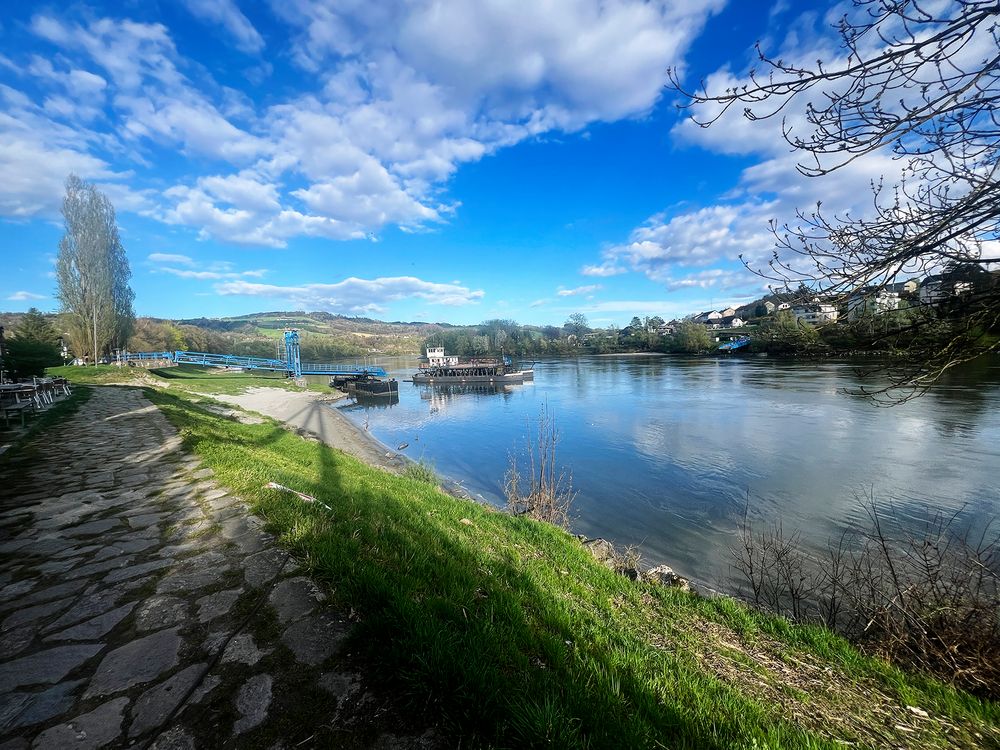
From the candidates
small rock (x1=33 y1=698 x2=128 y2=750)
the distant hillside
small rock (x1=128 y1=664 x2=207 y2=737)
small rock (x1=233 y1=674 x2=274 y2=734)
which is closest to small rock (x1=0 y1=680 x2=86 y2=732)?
small rock (x1=33 y1=698 x2=128 y2=750)

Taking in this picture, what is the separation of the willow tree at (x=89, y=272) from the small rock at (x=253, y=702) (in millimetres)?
42383

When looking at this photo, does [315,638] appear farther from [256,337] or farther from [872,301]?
[256,337]

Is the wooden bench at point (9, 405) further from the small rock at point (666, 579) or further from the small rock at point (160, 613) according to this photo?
the small rock at point (666, 579)

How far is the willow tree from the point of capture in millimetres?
30109

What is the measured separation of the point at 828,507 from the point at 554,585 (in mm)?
10857

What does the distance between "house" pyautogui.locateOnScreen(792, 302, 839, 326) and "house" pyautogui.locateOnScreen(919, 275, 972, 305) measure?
0.54 m

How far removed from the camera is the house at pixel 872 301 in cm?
299

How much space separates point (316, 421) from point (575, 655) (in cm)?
2248

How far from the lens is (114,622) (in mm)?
2334

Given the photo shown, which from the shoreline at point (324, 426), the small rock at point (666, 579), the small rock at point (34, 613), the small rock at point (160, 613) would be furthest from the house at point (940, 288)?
the shoreline at point (324, 426)

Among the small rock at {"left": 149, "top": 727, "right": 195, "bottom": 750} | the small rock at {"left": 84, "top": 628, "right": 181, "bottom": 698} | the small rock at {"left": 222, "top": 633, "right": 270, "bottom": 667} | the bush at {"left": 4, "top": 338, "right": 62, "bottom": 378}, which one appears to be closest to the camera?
the small rock at {"left": 149, "top": 727, "right": 195, "bottom": 750}

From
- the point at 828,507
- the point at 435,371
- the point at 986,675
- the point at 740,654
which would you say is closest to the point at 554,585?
the point at 740,654

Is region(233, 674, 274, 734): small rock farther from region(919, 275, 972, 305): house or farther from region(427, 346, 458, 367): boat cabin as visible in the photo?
region(427, 346, 458, 367): boat cabin

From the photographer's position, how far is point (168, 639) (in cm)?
217
